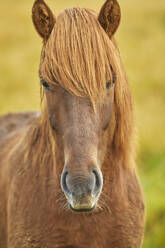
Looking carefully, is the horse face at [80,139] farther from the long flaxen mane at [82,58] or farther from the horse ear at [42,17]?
the horse ear at [42,17]

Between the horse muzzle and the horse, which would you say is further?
the horse

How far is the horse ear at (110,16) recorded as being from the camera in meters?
3.36

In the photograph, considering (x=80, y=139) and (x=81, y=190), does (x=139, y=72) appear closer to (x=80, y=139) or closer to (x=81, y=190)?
(x=80, y=139)

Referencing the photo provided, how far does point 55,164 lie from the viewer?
359 cm

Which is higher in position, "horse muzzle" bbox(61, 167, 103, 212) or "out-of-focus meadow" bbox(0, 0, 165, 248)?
"out-of-focus meadow" bbox(0, 0, 165, 248)

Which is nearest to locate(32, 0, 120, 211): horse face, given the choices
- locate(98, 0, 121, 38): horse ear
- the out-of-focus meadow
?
locate(98, 0, 121, 38): horse ear

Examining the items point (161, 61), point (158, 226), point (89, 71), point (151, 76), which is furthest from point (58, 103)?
point (161, 61)

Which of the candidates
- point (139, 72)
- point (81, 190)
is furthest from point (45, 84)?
point (139, 72)

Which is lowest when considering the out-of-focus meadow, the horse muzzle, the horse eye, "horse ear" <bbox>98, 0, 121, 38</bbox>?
the horse muzzle

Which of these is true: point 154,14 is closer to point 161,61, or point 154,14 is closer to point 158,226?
point 161,61

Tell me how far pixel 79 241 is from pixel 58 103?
1117 mm

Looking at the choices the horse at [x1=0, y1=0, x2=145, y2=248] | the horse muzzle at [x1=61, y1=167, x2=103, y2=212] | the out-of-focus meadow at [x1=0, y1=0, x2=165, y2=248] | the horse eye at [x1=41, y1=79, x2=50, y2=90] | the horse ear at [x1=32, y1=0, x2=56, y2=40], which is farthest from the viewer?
the out-of-focus meadow at [x1=0, y1=0, x2=165, y2=248]

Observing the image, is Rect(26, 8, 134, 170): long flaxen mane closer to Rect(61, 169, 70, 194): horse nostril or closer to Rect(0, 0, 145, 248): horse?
Rect(0, 0, 145, 248): horse

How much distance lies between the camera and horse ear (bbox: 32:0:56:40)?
3.38m
